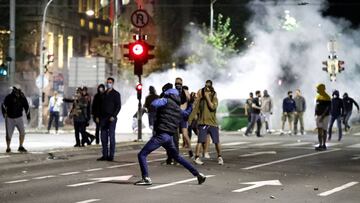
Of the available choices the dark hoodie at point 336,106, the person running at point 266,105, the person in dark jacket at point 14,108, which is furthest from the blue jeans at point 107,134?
the person running at point 266,105

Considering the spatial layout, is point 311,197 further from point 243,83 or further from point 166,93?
point 243,83

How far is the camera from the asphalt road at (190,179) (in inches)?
450

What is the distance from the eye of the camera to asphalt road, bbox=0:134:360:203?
1143 centimetres

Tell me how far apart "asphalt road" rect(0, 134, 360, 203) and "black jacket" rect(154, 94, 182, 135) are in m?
0.89

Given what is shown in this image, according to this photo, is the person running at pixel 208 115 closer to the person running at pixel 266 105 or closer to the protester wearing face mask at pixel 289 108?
the person running at pixel 266 105

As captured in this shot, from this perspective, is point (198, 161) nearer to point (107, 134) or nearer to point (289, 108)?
point (107, 134)

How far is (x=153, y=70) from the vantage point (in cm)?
6338

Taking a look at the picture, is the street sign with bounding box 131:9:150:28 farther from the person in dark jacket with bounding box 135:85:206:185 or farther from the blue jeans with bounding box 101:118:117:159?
the person in dark jacket with bounding box 135:85:206:185

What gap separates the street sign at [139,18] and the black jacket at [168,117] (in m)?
10.7

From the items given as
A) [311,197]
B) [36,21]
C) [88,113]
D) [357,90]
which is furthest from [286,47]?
[311,197]

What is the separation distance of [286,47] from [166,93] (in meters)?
50.6

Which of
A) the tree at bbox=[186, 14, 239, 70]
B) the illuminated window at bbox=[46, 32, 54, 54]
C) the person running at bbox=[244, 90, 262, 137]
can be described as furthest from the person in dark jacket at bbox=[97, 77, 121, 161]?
the illuminated window at bbox=[46, 32, 54, 54]

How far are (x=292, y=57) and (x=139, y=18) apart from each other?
39963 mm

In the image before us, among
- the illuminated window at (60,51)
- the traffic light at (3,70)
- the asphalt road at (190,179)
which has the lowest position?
the asphalt road at (190,179)
